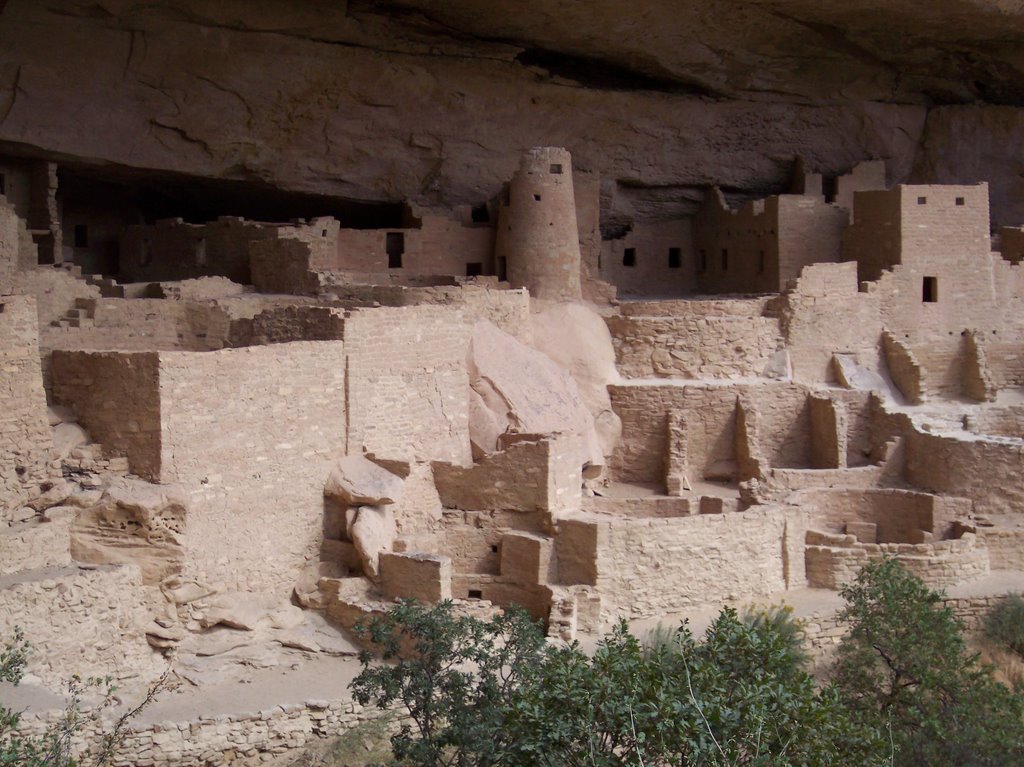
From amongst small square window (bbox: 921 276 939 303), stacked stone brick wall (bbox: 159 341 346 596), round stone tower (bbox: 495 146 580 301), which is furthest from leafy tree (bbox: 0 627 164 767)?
small square window (bbox: 921 276 939 303)

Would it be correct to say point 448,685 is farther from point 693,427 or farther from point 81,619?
point 693,427

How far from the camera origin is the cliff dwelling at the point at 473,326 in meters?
13.1

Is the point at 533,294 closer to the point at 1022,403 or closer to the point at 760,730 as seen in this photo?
the point at 1022,403

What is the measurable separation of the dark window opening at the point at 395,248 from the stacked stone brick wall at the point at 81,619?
31.8ft

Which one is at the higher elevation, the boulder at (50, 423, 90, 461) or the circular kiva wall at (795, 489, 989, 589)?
the boulder at (50, 423, 90, 461)

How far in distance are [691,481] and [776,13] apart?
695 centimetres

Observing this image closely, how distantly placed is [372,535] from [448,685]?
12.1ft

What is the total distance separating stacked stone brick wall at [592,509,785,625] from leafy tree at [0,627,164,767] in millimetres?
4608

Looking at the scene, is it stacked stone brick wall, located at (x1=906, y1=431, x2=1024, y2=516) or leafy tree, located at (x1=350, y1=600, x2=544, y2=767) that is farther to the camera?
stacked stone brick wall, located at (x1=906, y1=431, x2=1024, y2=516)

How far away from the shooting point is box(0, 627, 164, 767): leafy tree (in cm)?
941

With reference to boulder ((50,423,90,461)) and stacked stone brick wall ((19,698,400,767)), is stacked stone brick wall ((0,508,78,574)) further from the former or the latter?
stacked stone brick wall ((19,698,400,767))

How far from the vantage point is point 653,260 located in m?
24.2

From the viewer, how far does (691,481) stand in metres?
18.6

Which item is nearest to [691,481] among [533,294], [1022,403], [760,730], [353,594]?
[533,294]
